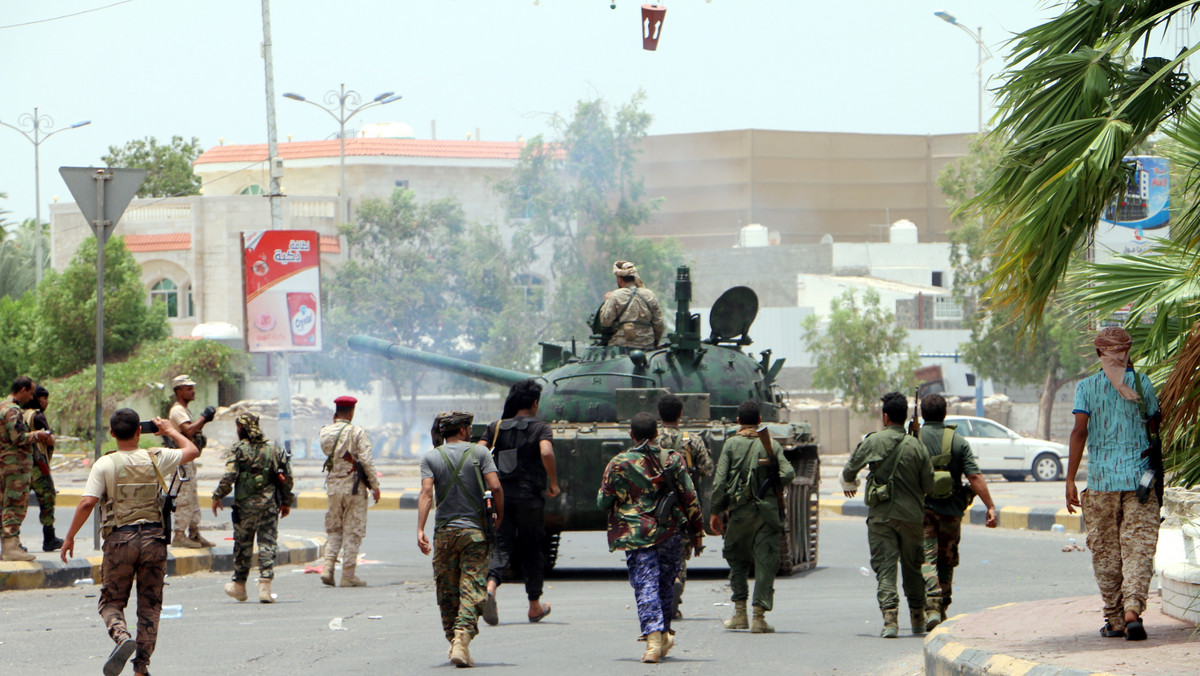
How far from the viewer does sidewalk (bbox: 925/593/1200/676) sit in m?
6.70

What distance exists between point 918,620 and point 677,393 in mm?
4893

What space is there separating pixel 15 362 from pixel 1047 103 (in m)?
39.6

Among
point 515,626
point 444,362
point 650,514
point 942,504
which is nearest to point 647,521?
point 650,514

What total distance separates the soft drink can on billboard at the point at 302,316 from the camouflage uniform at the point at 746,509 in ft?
44.9

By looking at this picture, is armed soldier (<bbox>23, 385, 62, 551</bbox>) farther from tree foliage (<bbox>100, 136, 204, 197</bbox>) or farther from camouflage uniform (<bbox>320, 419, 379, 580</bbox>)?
tree foliage (<bbox>100, 136, 204, 197</bbox>)

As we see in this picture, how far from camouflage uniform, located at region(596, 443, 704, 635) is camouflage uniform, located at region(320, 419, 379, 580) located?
4.05m

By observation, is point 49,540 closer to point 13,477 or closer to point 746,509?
point 13,477

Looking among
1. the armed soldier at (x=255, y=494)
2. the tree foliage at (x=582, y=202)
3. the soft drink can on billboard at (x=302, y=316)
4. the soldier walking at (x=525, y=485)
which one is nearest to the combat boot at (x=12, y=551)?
the armed soldier at (x=255, y=494)

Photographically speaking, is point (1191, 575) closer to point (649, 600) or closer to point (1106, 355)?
point (1106, 355)

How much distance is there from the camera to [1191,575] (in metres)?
8.30

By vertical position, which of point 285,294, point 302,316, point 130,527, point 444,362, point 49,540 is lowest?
point 49,540

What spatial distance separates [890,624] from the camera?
9594 millimetres

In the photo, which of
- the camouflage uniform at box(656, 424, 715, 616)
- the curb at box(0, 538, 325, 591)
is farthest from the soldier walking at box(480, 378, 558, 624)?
the curb at box(0, 538, 325, 591)

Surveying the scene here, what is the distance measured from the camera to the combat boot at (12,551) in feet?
42.6
